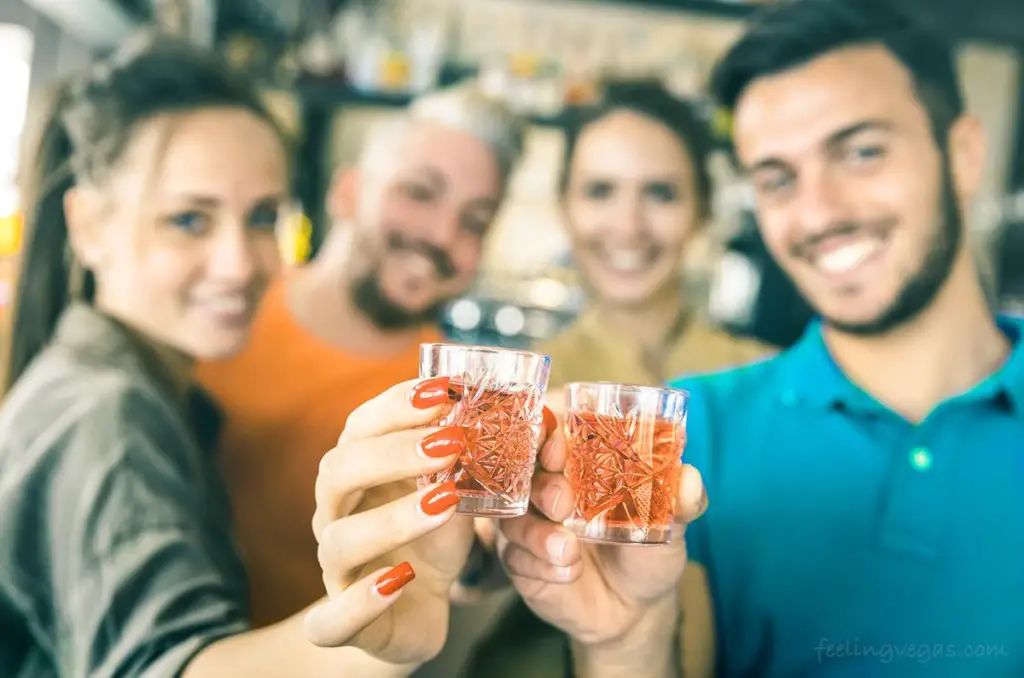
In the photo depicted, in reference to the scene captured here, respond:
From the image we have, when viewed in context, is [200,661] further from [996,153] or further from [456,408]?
[996,153]

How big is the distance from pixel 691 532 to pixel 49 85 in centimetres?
107

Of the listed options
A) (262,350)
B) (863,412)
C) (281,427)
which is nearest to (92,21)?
(262,350)

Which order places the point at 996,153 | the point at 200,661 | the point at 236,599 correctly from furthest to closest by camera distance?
1. the point at 996,153
2. the point at 236,599
3. the point at 200,661

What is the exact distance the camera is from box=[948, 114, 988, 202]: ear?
1050mm

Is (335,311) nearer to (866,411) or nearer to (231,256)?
(231,256)

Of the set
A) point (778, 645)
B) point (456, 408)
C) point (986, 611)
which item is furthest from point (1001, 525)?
point (456, 408)

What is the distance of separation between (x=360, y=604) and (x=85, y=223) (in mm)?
725

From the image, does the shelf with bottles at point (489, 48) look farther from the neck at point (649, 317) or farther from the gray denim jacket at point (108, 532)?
the gray denim jacket at point (108, 532)

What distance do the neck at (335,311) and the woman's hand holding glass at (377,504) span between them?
1.55ft

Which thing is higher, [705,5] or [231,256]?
[705,5]

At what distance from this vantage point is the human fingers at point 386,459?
0.63 meters

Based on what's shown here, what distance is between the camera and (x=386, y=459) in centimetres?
65

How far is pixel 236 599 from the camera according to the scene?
0.94m

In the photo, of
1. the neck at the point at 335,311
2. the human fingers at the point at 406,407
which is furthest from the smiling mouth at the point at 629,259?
the human fingers at the point at 406,407
